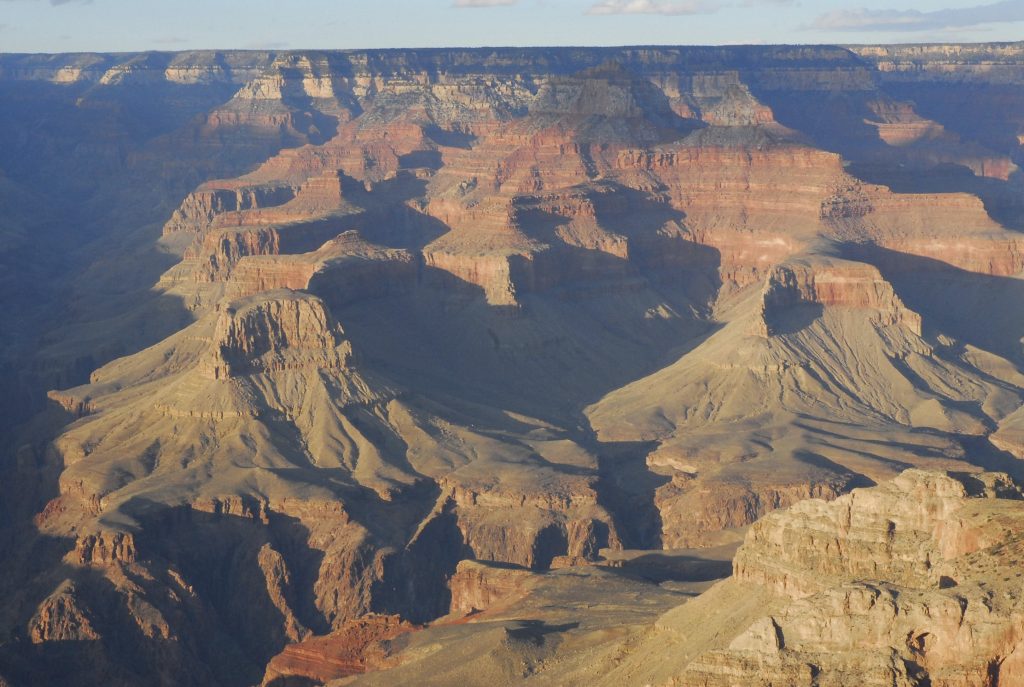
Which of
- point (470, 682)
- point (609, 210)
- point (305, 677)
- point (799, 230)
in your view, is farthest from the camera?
point (609, 210)

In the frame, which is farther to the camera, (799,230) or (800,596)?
(799,230)

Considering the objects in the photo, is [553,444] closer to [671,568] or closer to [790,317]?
[671,568]

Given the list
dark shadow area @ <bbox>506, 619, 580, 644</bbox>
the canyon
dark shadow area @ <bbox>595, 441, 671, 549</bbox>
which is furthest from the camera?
dark shadow area @ <bbox>595, 441, 671, 549</bbox>


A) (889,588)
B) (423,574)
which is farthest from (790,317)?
(889,588)

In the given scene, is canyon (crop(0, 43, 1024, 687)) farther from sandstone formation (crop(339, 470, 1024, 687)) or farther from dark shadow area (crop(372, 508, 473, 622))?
dark shadow area (crop(372, 508, 473, 622))

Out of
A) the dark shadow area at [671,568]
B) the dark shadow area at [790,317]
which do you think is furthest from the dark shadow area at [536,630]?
the dark shadow area at [790,317]

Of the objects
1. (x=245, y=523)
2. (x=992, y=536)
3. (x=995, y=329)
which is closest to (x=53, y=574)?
(x=245, y=523)

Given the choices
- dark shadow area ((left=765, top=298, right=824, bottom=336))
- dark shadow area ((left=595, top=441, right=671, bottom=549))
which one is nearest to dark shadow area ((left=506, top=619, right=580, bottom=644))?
dark shadow area ((left=595, top=441, right=671, bottom=549))

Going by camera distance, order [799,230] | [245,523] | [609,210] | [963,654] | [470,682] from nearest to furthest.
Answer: [963,654] → [470,682] → [245,523] → [799,230] → [609,210]

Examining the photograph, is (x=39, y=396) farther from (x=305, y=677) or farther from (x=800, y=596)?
(x=800, y=596)
